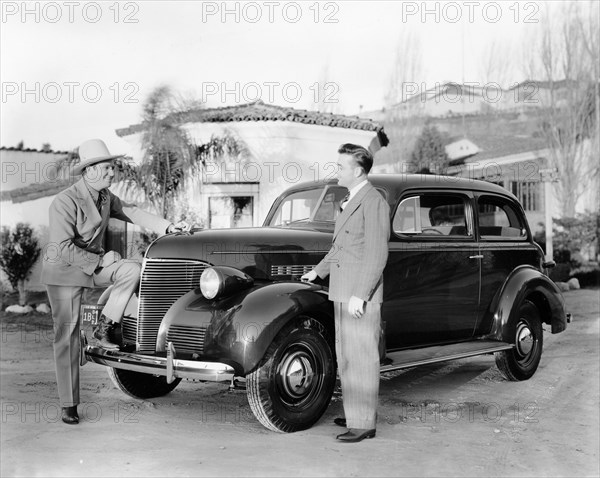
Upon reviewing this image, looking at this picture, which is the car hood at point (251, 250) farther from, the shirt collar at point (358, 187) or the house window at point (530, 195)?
the house window at point (530, 195)

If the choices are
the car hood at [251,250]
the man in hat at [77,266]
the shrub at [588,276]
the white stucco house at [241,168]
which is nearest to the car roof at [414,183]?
the car hood at [251,250]

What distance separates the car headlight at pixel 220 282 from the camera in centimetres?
481

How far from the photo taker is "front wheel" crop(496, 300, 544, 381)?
6672 mm

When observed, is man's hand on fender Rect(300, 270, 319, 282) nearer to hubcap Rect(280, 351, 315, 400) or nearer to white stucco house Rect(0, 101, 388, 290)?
hubcap Rect(280, 351, 315, 400)

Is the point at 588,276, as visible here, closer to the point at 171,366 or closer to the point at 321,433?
the point at 321,433

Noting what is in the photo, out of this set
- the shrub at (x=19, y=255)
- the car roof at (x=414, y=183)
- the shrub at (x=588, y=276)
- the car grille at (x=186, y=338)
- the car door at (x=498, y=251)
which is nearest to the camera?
the car grille at (x=186, y=338)

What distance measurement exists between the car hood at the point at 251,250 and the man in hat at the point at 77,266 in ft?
1.10

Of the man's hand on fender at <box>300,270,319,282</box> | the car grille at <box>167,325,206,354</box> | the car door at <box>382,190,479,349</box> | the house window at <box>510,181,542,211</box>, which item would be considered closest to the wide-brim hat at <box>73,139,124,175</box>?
the car grille at <box>167,325,206,354</box>

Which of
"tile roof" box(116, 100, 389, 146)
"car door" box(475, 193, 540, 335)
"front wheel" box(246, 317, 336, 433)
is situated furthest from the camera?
"tile roof" box(116, 100, 389, 146)

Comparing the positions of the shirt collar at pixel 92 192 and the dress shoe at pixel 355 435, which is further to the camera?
the shirt collar at pixel 92 192

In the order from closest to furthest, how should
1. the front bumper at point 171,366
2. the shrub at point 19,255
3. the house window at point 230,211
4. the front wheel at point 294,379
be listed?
the front bumper at point 171,366
the front wheel at point 294,379
the shrub at point 19,255
the house window at point 230,211

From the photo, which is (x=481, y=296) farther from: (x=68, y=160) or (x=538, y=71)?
(x=538, y=71)

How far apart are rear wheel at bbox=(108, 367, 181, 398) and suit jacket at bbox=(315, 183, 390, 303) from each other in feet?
6.70

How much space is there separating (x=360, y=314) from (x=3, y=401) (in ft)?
10.7
